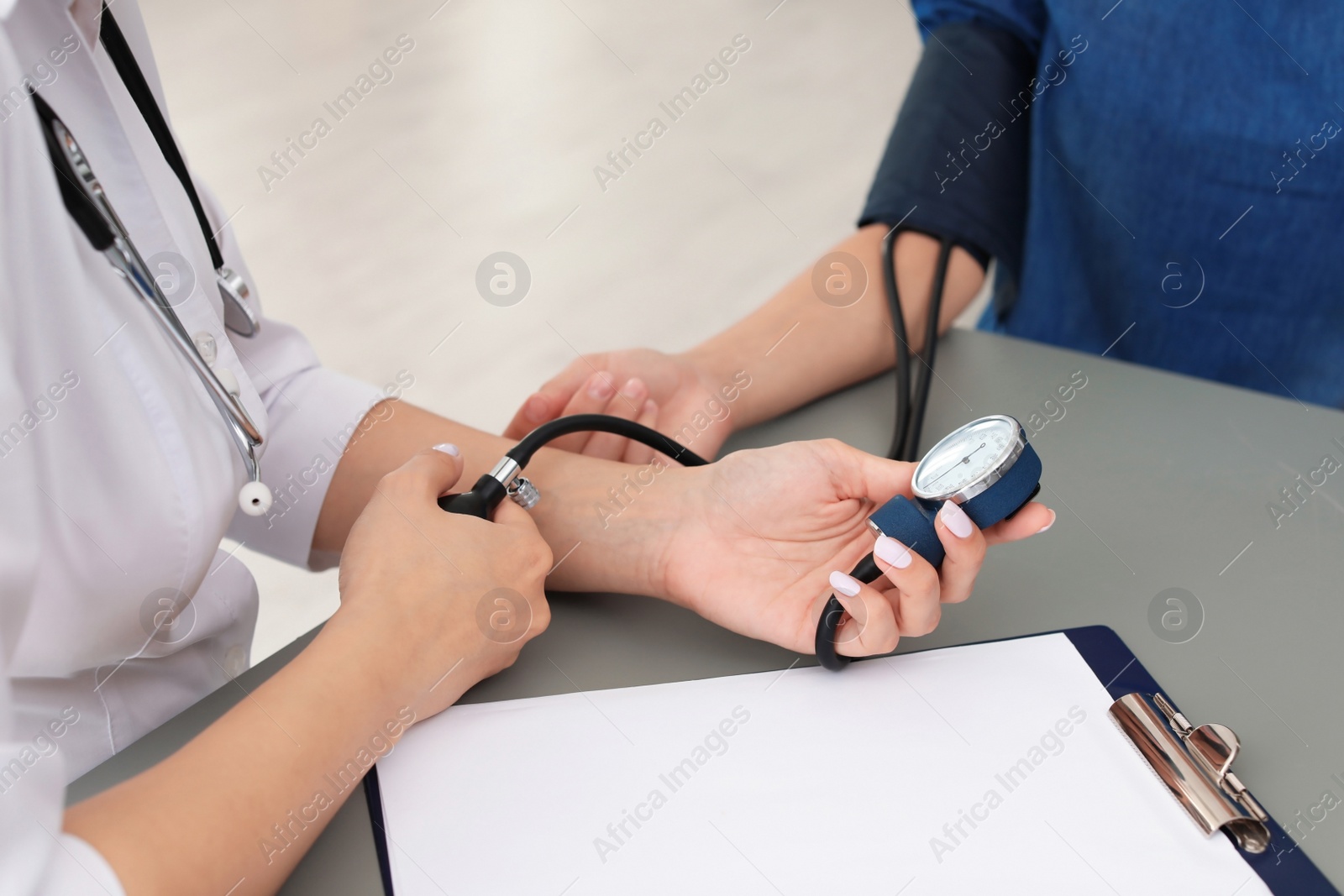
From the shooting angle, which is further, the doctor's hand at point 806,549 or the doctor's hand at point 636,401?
the doctor's hand at point 636,401

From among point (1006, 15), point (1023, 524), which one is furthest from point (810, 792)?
point (1006, 15)

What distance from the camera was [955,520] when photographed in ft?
1.93

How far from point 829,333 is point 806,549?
275 millimetres

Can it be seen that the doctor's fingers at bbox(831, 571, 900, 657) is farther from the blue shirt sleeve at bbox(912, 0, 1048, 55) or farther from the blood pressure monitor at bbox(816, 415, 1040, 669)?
the blue shirt sleeve at bbox(912, 0, 1048, 55)

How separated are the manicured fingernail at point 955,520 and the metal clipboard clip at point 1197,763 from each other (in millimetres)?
138

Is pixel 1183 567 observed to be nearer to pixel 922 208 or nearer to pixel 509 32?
pixel 922 208

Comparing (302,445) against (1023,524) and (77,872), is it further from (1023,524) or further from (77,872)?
(1023,524)

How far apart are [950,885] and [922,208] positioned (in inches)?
26.4

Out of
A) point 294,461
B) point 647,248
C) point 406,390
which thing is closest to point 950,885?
point 294,461

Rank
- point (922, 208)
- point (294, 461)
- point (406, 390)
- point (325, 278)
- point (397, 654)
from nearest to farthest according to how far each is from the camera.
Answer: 1. point (397, 654)
2. point (294, 461)
3. point (922, 208)
4. point (406, 390)
5. point (325, 278)

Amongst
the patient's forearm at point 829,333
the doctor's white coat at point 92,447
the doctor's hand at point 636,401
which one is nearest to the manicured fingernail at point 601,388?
the doctor's hand at point 636,401

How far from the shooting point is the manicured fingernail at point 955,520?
0.59 metres

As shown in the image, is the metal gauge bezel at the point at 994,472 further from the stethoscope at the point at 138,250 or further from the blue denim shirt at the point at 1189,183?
the blue denim shirt at the point at 1189,183

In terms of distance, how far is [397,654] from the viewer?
61cm
